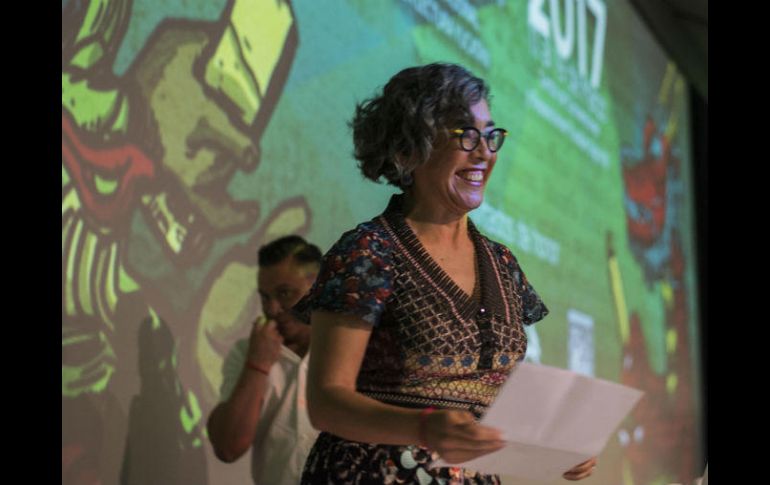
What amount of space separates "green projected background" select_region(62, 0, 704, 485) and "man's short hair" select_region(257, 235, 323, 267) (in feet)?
0.10

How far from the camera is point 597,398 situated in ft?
5.10

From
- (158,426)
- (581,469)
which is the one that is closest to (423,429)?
(581,469)

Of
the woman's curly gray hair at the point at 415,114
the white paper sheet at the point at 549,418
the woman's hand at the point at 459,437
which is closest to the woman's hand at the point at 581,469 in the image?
the white paper sheet at the point at 549,418

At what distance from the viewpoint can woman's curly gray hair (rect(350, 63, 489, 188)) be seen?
67.6 inches

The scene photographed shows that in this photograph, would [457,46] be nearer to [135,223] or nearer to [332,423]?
[135,223]

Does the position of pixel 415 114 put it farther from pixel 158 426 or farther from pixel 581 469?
pixel 158 426

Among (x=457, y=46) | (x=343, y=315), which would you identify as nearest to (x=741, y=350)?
(x=457, y=46)

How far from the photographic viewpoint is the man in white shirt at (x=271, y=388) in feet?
9.06

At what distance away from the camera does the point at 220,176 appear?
9.34 feet

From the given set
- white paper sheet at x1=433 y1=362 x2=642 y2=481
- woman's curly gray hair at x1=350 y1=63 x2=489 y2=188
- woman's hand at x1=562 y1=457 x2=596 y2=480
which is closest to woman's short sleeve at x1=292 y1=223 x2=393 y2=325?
woman's curly gray hair at x1=350 y1=63 x2=489 y2=188

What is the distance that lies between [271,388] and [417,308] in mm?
1284

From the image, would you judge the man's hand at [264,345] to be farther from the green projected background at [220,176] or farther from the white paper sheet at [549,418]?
the white paper sheet at [549,418]

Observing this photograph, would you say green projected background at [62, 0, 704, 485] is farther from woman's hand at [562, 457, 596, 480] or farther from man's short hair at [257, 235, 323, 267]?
woman's hand at [562, 457, 596, 480]

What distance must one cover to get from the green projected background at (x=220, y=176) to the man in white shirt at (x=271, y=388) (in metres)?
0.04
